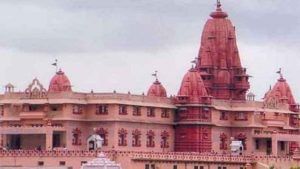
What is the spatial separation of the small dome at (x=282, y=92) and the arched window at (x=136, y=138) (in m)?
24.7

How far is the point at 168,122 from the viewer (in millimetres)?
129750

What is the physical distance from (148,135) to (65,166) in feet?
44.7

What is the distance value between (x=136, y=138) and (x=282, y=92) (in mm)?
28726

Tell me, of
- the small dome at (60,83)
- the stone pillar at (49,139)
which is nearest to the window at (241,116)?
the small dome at (60,83)

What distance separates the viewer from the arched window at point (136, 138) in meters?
125

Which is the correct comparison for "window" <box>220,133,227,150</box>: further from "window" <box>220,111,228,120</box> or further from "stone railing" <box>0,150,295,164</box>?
"stone railing" <box>0,150,295,164</box>

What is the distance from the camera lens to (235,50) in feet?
463

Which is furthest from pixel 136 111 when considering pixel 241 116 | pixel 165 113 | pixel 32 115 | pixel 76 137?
pixel 241 116

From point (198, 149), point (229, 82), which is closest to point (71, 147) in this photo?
point (198, 149)

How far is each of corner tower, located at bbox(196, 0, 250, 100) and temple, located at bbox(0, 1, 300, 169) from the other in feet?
0.35

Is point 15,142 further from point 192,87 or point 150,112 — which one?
point 192,87

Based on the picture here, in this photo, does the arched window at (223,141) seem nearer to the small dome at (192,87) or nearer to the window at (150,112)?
the small dome at (192,87)

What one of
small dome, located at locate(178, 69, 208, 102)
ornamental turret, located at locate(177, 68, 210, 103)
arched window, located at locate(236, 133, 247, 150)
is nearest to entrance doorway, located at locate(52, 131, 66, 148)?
ornamental turret, located at locate(177, 68, 210, 103)

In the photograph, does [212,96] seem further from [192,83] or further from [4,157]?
[4,157]
